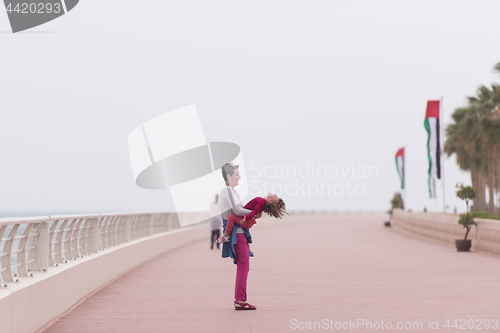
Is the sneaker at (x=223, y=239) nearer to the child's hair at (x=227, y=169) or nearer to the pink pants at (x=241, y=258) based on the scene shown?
the pink pants at (x=241, y=258)

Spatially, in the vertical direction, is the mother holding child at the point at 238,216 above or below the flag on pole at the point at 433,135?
below

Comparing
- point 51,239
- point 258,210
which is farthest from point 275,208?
point 51,239

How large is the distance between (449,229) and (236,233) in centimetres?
2060

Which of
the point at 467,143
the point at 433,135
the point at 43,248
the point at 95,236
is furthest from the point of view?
the point at 467,143

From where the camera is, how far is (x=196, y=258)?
2177cm

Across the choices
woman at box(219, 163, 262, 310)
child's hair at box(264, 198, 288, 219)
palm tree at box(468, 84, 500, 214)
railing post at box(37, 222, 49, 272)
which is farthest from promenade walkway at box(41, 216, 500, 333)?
palm tree at box(468, 84, 500, 214)

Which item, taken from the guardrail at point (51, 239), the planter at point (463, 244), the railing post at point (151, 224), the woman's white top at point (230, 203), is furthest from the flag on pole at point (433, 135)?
the woman's white top at point (230, 203)

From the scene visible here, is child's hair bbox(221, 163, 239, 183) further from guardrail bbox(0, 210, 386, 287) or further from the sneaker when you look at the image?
guardrail bbox(0, 210, 386, 287)

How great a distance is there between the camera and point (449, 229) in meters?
28.6

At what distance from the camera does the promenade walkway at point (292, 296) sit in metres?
9.08

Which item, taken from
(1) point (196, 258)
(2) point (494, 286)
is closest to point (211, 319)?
(2) point (494, 286)

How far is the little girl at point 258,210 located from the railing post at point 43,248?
246 cm

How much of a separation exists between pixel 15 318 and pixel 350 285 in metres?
7.42

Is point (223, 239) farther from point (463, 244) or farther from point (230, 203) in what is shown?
point (463, 244)
